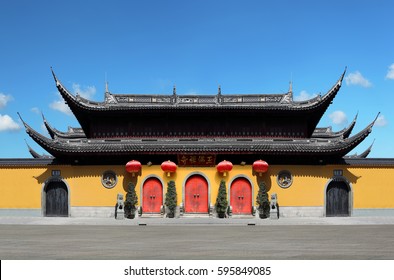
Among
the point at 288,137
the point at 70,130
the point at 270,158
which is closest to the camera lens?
the point at 270,158

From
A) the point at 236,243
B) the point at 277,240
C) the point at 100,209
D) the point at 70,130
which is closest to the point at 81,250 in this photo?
the point at 236,243

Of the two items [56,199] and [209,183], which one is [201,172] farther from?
[56,199]

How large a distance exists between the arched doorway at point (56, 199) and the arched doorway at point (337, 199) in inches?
632

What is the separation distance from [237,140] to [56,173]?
37.4ft

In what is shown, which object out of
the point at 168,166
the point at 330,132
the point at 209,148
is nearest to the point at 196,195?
the point at 168,166

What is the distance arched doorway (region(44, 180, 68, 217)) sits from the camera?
2722cm

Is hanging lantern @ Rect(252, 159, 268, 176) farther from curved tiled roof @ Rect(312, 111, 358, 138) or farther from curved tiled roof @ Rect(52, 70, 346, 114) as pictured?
curved tiled roof @ Rect(312, 111, 358, 138)

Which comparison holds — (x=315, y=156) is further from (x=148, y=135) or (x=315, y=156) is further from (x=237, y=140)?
(x=148, y=135)

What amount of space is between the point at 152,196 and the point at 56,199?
19.6 feet

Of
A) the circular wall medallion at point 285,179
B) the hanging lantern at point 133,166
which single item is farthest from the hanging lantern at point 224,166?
the hanging lantern at point 133,166

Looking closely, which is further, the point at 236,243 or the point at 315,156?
the point at 315,156

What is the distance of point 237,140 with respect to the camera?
28.0 metres

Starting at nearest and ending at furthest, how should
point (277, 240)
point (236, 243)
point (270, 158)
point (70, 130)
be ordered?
point (236, 243) → point (277, 240) → point (270, 158) → point (70, 130)

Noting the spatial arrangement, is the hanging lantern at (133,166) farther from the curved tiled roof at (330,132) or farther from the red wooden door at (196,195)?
the curved tiled roof at (330,132)
